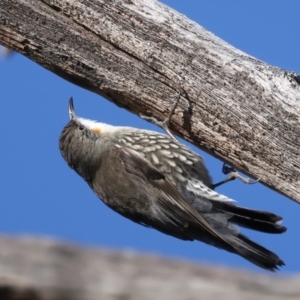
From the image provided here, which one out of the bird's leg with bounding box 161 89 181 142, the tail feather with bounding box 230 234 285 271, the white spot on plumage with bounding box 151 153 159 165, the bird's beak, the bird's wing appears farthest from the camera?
the bird's beak

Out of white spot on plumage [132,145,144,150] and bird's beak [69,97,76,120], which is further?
bird's beak [69,97,76,120]

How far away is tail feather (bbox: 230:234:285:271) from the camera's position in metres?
4.29

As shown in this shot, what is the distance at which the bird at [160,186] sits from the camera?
4.43 meters

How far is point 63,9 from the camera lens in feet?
13.7

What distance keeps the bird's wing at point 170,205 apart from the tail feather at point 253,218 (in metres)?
0.23

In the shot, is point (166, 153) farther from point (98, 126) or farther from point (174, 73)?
point (174, 73)

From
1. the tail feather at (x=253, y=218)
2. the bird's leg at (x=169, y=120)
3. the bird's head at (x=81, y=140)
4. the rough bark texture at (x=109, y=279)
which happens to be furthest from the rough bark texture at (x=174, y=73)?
the rough bark texture at (x=109, y=279)

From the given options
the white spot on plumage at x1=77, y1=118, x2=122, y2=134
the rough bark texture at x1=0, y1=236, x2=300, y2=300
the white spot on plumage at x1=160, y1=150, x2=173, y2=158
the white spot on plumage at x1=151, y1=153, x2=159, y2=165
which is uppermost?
the white spot on plumage at x1=77, y1=118, x2=122, y2=134

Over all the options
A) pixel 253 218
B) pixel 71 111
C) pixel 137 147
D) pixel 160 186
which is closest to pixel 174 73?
pixel 160 186

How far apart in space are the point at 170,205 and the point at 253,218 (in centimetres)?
58

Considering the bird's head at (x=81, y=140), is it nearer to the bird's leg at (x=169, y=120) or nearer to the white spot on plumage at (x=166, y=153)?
the white spot on plumage at (x=166, y=153)

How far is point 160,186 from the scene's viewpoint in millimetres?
4582

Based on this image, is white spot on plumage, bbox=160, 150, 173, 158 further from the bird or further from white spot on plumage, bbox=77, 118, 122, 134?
white spot on plumage, bbox=77, 118, 122, 134

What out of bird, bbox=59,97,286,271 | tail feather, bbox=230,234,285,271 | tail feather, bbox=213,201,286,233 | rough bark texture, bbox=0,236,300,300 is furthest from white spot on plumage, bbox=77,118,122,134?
rough bark texture, bbox=0,236,300,300
